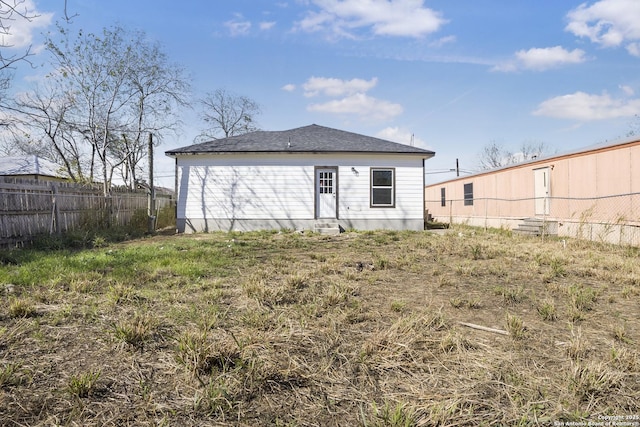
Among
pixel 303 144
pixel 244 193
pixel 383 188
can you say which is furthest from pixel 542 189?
pixel 244 193

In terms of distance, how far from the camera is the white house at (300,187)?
44.6 ft

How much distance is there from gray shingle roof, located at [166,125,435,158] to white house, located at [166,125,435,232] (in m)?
0.04

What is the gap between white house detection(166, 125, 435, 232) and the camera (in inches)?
535

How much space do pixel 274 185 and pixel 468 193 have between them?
11.7 metres

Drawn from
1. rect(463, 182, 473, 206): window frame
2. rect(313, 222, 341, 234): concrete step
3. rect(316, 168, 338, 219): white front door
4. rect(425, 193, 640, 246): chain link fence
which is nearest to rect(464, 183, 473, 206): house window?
rect(463, 182, 473, 206): window frame

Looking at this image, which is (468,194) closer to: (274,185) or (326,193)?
(326,193)

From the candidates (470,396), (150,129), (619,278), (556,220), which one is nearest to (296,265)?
(470,396)

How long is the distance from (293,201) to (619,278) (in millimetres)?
10295

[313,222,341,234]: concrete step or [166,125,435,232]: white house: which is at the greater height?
[166,125,435,232]: white house

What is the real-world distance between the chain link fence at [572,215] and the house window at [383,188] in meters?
3.92

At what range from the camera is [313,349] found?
9.00ft

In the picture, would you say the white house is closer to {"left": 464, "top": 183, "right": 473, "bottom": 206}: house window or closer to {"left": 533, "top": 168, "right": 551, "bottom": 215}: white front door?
{"left": 533, "top": 168, "right": 551, "bottom": 215}: white front door

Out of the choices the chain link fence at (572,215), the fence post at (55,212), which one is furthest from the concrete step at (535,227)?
the fence post at (55,212)

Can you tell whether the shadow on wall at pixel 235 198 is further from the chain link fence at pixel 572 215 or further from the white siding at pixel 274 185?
the chain link fence at pixel 572 215
